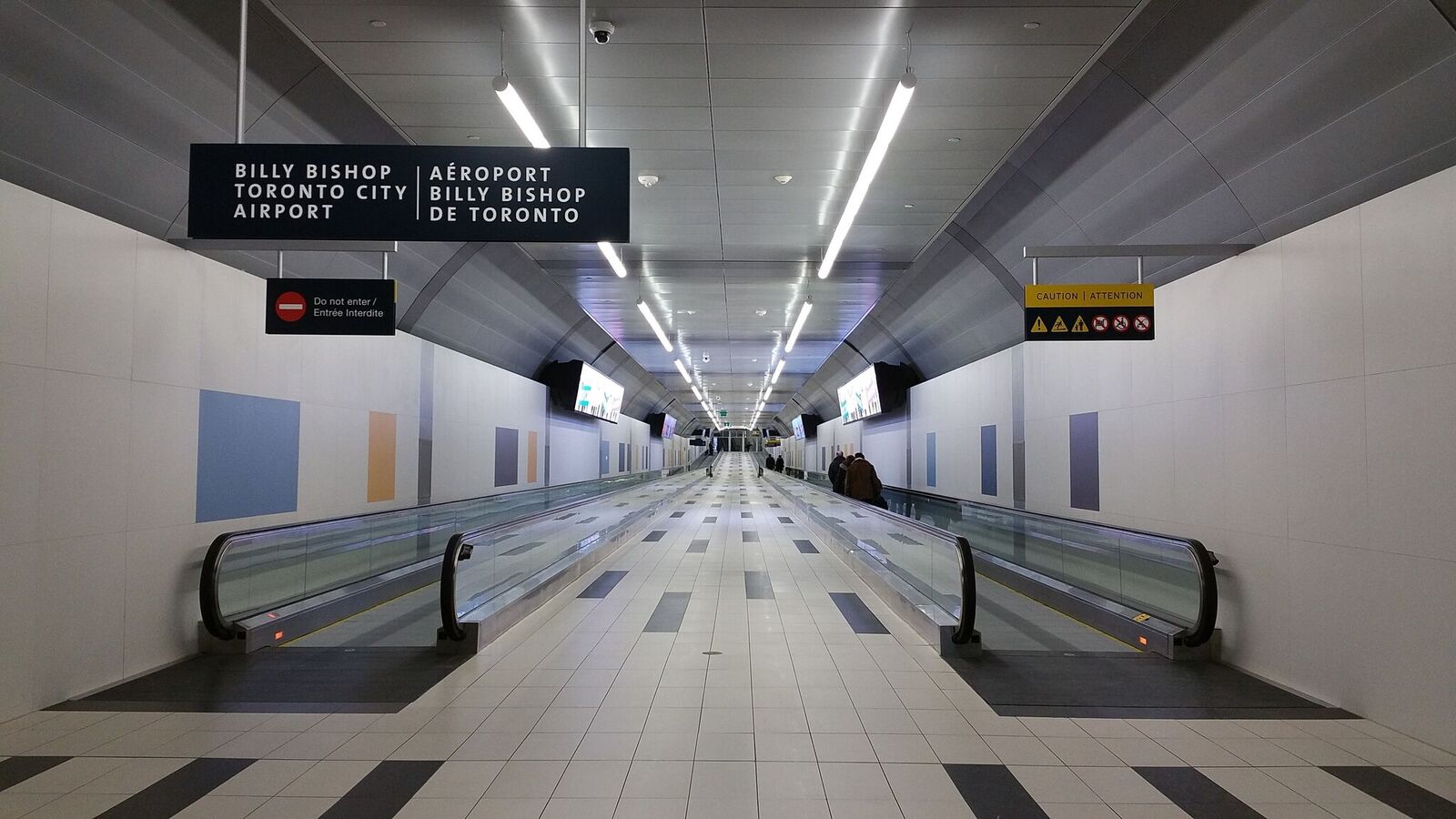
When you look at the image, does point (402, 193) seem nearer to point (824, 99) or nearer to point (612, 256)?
point (824, 99)

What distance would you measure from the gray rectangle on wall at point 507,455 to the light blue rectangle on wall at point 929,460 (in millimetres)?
8979

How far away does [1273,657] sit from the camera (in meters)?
5.60

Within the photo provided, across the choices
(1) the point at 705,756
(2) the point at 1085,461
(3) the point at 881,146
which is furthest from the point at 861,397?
(1) the point at 705,756

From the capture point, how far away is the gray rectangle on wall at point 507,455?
15078 millimetres

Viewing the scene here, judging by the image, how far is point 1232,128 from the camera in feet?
18.4

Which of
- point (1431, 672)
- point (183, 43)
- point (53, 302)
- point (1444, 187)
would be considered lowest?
point (1431, 672)

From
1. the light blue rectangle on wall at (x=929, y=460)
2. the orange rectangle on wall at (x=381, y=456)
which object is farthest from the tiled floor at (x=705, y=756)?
the light blue rectangle on wall at (x=929, y=460)

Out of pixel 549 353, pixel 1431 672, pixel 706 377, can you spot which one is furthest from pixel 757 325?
pixel 1431 672

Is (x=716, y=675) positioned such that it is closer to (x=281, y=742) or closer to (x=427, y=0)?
(x=281, y=742)

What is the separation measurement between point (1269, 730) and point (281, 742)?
5.75m

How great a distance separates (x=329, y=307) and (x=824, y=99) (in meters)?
4.65

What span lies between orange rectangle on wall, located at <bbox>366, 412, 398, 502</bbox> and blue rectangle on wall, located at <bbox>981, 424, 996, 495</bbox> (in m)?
9.34

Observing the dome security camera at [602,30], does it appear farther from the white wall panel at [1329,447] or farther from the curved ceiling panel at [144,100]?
the white wall panel at [1329,447]

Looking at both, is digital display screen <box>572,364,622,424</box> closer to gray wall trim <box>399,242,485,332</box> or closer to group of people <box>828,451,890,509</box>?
group of people <box>828,451,890,509</box>
